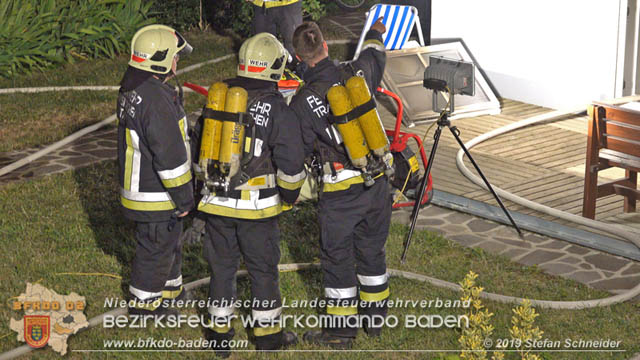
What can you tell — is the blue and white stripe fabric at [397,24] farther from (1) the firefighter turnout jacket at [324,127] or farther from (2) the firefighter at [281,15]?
(1) the firefighter turnout jacket at [324,127]

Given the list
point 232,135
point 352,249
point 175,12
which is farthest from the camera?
point 175,12

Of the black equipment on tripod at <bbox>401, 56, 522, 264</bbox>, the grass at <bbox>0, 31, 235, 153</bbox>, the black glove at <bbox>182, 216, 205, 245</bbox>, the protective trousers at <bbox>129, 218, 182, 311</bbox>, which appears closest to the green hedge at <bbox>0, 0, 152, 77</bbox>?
the grass at <bbox>0, 31, 235, 153</bbox>

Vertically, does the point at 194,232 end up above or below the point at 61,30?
below

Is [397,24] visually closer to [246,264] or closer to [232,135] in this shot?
[246,264]

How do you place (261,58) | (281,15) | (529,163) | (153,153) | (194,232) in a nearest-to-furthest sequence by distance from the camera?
(261,58)
(153,153)
(194,232)
(529,163)
(281,15)

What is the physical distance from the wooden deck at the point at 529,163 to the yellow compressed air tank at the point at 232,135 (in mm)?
3866

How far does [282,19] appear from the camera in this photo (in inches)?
470

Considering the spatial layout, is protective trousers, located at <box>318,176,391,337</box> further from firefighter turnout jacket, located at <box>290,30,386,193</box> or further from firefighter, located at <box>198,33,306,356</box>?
firefighter, located at <box>198,33,306,356</box>

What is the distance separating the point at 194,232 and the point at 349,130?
2.69 m

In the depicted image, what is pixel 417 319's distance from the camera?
6.21 metres

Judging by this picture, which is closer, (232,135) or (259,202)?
(232,135)

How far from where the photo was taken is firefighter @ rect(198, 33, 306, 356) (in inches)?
208

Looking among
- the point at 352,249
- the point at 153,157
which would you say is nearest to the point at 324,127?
the point at 352,249

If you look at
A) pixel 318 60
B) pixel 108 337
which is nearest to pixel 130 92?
pixel 318 60
